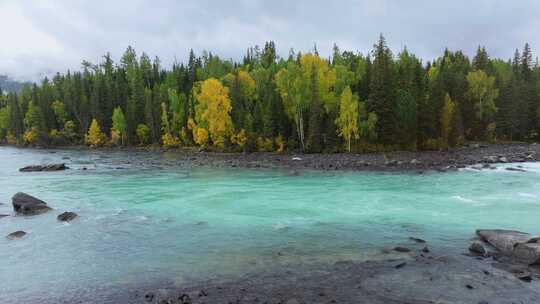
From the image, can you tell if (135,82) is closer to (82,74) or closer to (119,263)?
(82,74)

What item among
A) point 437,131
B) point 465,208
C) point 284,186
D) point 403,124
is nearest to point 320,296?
point 465,208

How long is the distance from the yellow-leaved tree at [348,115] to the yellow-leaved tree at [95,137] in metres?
70.8

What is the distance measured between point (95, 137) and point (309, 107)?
2556 inches

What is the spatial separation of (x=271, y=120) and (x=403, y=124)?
2376cm

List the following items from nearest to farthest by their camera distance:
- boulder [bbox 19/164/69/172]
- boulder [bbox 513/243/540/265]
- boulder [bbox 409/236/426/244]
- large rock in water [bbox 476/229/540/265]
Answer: boulder [bbox 513/243/540/265] < large rock in water [bbox 476/229/540/265] < boulder [bbox 409/236/426/244] < boulder [bbox 19/164/69/172]

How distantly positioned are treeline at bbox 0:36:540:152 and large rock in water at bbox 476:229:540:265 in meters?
46.6

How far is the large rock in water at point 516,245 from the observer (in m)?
14.1

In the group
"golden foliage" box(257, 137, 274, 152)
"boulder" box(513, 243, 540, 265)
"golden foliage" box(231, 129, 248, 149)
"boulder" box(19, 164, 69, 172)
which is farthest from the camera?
"golden foliage" box(231, 129, 248, 149)

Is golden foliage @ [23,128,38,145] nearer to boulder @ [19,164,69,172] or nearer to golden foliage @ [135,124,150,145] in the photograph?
golden foliage @ [135,124,150,145]

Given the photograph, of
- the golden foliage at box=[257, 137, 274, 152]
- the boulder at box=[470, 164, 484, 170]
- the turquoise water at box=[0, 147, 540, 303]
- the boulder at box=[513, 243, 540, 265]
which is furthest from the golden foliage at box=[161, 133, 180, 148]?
the boulder at box=[513, 243, 540, 265]

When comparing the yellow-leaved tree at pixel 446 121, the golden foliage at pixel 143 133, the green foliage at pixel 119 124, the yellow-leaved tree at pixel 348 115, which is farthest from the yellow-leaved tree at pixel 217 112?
the yellow-leaved tree at pixel 446 121

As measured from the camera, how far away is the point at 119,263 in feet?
49.3

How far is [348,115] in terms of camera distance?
6241cm

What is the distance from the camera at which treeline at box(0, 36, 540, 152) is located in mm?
65356
